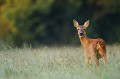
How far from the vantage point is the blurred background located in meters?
26.2

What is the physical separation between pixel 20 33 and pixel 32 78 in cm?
1513

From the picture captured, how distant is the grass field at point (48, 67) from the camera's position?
38.1 feet

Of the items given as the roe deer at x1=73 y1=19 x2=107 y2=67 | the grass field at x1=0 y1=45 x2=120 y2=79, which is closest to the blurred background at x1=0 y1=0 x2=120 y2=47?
the grass field at x1=0 y1=45 x2=120 y2=79

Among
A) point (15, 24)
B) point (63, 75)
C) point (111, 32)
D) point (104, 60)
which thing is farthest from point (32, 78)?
point (111, 32)

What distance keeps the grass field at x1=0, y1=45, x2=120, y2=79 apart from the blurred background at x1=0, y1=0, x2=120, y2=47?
11602mm

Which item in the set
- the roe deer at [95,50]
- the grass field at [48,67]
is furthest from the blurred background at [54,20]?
the roe deer at [95,50]

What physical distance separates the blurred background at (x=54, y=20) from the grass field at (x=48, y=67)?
11.6m

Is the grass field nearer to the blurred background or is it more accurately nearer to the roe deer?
the roe deer

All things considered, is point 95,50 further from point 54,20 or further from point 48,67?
point 54,20

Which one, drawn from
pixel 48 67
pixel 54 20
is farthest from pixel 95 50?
pixel 54 20

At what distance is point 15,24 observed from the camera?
26.3 metres

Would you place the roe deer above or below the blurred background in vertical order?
below

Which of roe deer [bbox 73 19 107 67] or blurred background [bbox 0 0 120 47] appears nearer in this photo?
roe deer [bbox 73 19 107 67]

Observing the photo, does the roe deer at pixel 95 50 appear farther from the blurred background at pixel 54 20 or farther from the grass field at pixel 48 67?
the blurred background at pixel 54 20
